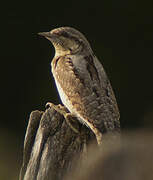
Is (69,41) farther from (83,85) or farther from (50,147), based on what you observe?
(50,147)

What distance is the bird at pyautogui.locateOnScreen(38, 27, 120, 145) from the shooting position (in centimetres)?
297

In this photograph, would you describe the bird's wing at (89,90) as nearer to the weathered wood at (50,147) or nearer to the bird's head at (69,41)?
the bird's head at (69,41)

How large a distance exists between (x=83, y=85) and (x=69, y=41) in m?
0.75

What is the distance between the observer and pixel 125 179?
766 mm

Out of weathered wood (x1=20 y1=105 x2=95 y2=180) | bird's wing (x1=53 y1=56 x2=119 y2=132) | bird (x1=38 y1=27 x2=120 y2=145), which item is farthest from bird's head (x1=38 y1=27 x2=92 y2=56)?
weathered wood (x1=20 y1=105 x2=95 y2=180)

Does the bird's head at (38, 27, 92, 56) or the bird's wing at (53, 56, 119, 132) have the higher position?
the bird's head at (38, 27, 92, 56)

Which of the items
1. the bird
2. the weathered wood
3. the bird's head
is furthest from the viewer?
the bird's head

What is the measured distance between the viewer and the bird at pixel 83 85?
297 centimetres

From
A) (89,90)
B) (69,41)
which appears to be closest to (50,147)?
(89,90)

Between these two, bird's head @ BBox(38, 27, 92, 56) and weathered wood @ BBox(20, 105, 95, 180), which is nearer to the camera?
weathered wood @ BBox(20, 105, 95, 180)

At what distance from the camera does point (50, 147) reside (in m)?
2.30

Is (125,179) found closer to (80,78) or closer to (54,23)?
(80,78)

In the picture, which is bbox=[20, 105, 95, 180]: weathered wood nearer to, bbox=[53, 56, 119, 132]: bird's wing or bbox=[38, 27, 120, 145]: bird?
bbox=[38, 27, 120, 145]: bird

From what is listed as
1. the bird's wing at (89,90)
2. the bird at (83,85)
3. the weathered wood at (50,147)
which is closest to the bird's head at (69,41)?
the bird at (83,85)
